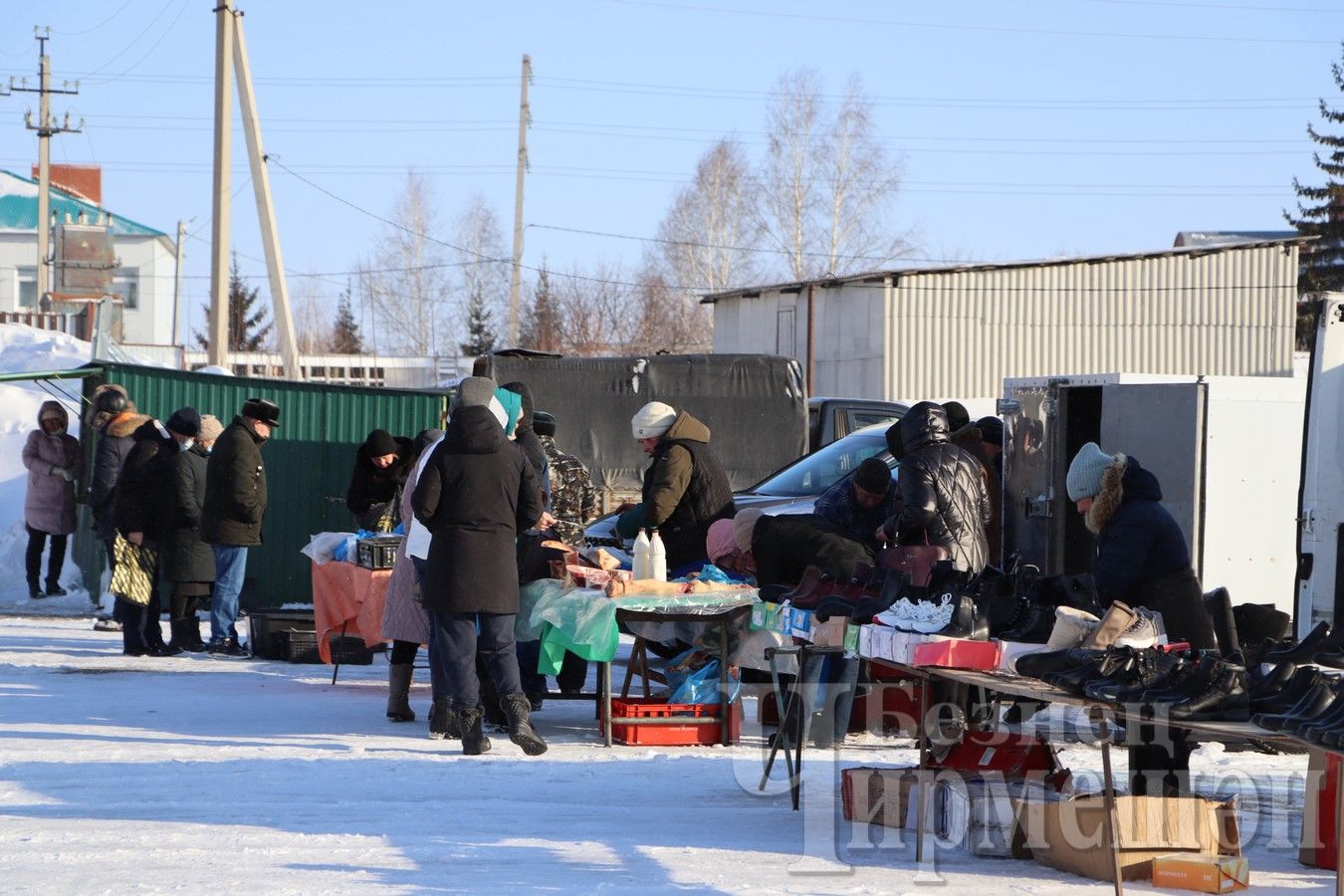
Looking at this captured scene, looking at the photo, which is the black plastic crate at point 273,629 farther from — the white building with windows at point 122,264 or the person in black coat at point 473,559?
the white building with windows at point 122,264

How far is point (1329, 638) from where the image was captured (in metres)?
5.48

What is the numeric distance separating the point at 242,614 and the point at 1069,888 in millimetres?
10178

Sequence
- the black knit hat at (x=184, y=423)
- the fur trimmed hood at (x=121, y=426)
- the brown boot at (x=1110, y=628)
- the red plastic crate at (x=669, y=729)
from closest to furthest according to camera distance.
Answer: the brown boot at (x=1110, y=628) → the red plastic crate at (x=669, y=729) → the black knit hat at (x=184, y=423) → the fur trimmed hood at (x=121, y=426)

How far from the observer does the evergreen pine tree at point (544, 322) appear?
63.7 metres

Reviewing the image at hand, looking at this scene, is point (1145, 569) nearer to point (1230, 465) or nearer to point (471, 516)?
point (471, 516)

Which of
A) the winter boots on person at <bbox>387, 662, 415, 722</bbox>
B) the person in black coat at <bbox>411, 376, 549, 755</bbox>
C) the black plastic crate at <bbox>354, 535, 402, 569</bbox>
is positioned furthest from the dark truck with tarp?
the person in black coat at <bbox>411, 376, 549, 755</bbox>

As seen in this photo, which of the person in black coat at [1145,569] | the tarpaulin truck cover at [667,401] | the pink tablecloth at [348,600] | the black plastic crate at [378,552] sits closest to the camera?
the person in black coat at [1145,569]

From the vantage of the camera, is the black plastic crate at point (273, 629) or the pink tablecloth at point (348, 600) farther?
the black plastic crate at point (273, 629)

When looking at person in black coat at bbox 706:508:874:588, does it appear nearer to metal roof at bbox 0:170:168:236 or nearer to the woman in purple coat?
the woman in purple coat

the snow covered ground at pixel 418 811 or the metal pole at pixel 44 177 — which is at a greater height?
the metal pole at pixel 44 177

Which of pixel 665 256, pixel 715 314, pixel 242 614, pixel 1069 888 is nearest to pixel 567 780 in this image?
pixel 1069 888

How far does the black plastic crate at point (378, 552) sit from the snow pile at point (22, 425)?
5996 mm

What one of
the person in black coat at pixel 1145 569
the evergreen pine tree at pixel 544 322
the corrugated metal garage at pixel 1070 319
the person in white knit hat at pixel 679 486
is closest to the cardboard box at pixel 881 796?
the person in black coat at pixel 1145 569

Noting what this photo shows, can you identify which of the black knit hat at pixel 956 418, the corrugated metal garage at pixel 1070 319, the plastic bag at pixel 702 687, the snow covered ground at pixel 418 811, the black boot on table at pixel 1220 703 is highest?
the corrugated metal garage at pixel 1070 319
